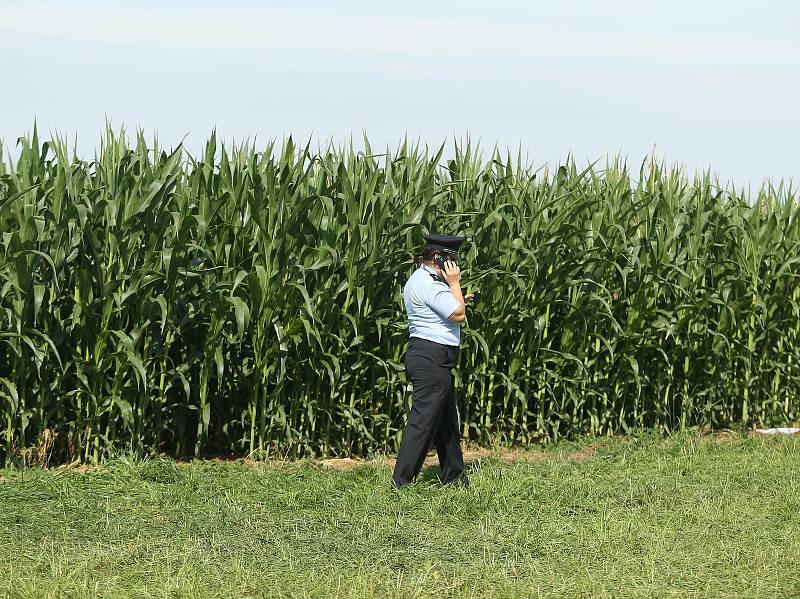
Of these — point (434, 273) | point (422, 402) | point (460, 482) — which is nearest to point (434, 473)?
point (460, 482)

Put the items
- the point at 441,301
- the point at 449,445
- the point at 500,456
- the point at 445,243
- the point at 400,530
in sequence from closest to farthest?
the point at 400,530 → the point at 441,301 → the point at 445,243 → the point at 449,445 → the point at 500,456

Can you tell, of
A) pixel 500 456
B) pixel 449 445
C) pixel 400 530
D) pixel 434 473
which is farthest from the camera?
pixel 500 456

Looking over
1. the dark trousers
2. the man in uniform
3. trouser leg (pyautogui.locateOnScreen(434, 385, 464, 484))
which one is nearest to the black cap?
the man in uniform

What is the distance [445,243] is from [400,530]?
6.99 feet

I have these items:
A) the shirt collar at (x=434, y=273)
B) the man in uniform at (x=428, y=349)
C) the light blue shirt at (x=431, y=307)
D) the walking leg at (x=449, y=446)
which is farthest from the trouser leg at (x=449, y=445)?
the shirt collar at (x=434, y=273)

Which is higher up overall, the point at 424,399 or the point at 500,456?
the point at 424,399

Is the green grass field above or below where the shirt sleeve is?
below

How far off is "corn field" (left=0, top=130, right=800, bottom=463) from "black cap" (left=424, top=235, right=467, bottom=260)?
4.69 ft

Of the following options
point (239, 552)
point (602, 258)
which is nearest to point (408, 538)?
point (239, 552)

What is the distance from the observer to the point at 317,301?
920 centimetres

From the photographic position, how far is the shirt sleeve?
25.3 feet

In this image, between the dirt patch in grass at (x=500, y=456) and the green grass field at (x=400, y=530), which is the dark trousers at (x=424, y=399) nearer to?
the green grass field at (x=400, y=530)

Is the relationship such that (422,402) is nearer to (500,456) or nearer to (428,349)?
(428,349)

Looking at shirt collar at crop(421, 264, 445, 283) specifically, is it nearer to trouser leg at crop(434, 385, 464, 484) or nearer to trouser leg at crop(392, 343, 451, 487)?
trouser leg at crop(392, 343, 451, 487)
